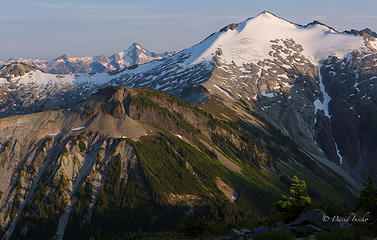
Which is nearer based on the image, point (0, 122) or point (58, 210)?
point (58, 210)

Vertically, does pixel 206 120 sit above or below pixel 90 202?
above

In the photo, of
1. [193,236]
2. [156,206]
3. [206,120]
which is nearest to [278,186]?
[206,120]

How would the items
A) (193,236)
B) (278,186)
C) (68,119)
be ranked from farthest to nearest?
(278,186) → (68,119) → (193,236)

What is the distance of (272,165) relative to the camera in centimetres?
19262

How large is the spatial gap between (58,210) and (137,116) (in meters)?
58.4

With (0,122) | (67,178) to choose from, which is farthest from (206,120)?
(0,122)

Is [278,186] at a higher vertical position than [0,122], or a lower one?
lower

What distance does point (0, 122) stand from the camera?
6009 inches

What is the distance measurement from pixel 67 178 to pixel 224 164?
2535 inches

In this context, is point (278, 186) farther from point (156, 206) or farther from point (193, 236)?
point (193, 236)

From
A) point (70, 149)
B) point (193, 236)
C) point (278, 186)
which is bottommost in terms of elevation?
point (278, 186)

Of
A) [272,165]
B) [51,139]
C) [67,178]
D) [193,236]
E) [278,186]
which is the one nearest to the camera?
[193,236]

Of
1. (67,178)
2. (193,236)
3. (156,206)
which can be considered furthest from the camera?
(67,178)

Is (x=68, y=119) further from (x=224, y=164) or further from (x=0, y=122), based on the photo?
(x=224, y=164)
